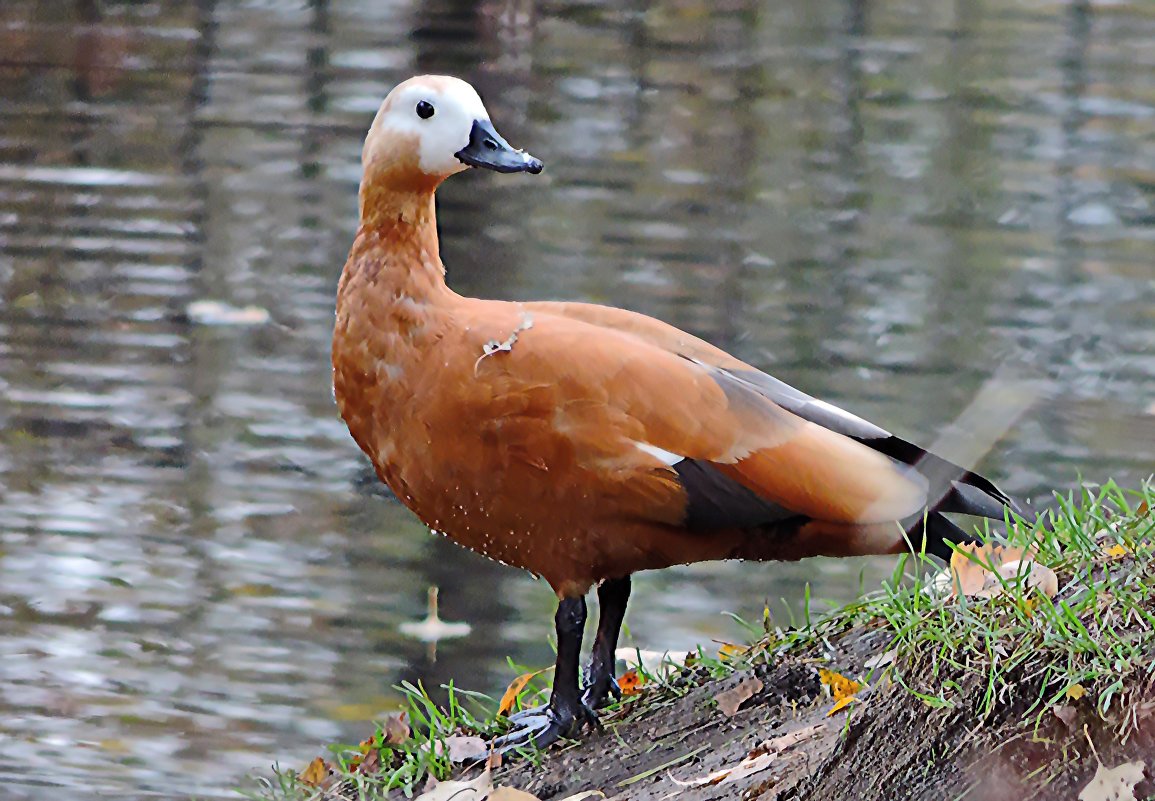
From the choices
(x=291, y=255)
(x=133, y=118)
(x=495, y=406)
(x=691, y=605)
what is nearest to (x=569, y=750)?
(x=495, y=406)

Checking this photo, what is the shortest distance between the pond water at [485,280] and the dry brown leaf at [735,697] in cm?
238

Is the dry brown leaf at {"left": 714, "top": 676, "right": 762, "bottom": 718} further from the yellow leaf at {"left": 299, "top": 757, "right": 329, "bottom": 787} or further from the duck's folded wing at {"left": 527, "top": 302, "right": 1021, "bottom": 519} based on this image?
the yellow leaf at {"left": 299, "top": 757, "right": 329, "bottom": 787}

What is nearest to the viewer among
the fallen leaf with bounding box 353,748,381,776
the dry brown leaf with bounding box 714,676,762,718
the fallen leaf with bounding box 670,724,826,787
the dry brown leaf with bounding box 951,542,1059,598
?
the dry brown leaf with bounding box 951,542,1059,598

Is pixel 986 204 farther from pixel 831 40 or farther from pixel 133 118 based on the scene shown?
pixel 133 118

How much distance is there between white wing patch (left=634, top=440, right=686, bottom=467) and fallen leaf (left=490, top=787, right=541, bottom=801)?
0.65m

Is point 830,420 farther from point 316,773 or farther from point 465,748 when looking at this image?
point 316,773

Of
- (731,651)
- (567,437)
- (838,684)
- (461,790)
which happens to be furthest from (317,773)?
(838,684)

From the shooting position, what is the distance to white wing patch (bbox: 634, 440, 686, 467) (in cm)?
244

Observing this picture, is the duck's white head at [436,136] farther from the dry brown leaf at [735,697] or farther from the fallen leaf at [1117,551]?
the fallen leaf at [1117,551]

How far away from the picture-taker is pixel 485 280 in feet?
16.8

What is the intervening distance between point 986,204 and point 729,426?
3.14m

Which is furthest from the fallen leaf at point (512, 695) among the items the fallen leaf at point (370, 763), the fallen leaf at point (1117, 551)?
the fallen leaf at point (1117, 551)

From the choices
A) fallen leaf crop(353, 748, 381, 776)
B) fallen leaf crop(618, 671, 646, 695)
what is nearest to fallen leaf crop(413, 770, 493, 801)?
fallen leaf crop(353, 748, 381, 776)

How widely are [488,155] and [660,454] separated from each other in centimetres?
67
